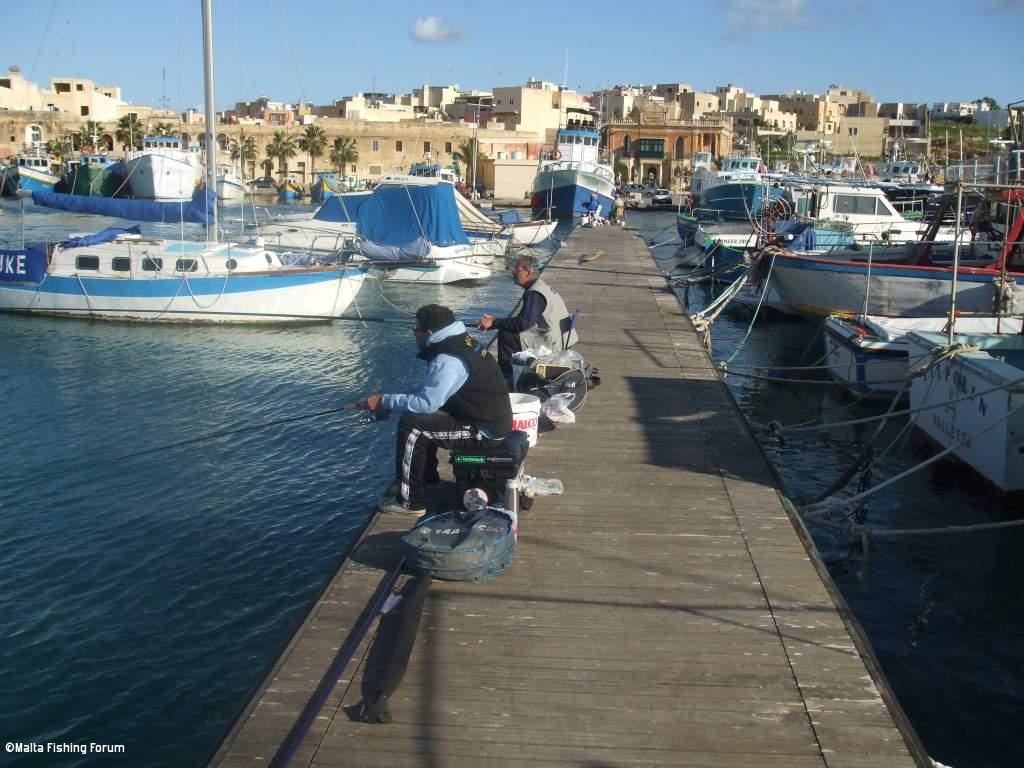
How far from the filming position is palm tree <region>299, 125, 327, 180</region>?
311 feet

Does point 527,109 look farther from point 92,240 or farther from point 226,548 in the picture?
point 226,548

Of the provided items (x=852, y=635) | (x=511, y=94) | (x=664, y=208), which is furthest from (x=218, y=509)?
(x=511, y=94)

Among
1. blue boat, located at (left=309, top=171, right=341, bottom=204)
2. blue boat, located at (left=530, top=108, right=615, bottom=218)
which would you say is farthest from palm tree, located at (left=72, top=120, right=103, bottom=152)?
blue boat, located at (left=530, top=108, right=615, bottom=218)

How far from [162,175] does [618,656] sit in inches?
2768

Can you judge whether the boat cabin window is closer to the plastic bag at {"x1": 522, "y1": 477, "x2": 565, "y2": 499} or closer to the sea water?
the sea water

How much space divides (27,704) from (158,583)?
7.46ft

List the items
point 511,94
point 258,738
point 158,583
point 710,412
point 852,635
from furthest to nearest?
point 511,94
point 710,412
point 158,583
point 852,635
point 258,738

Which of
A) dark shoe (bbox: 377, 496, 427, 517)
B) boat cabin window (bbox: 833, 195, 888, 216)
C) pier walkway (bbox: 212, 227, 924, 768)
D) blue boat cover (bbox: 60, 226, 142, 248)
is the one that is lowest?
pier walkway (bbox: 212, 227, 924, 768)

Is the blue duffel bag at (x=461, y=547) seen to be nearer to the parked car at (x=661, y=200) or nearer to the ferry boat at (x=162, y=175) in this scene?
the ferry boat at (x=162, y=175)

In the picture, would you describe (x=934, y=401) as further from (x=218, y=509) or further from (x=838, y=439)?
(x=218, y=509)

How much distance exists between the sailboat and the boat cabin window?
54.8 feet

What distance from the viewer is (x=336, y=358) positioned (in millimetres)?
21219

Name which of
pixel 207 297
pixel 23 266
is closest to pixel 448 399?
pixel 207 297

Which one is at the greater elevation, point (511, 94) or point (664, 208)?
point (511, 94)
